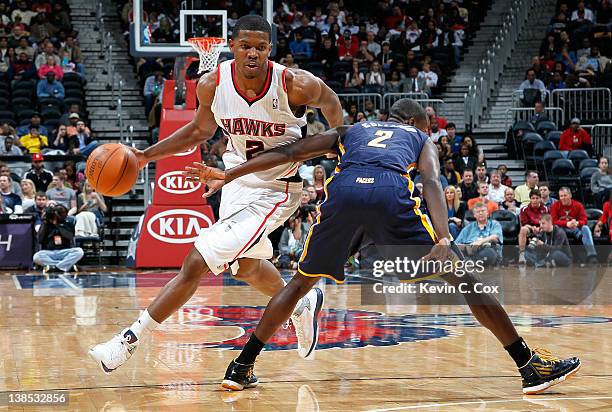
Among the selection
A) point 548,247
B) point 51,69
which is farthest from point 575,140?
point 51,69

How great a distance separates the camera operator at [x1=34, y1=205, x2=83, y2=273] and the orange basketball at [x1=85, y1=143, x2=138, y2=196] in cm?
813

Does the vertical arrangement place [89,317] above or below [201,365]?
below

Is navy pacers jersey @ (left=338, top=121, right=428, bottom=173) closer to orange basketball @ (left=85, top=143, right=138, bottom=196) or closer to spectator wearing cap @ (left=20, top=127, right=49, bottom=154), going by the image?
orange basketball @ (left=85, top=143, right=138, bottom=196)

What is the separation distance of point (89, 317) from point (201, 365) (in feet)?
8.91

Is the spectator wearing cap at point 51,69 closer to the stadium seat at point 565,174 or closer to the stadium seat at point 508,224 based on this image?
the stadium seat at point 508,224

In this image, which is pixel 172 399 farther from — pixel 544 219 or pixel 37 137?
pixel 37 137

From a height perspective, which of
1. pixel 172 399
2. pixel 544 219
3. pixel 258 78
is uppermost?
pixel 258 78

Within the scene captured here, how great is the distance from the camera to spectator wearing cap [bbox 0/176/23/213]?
13.8 meters

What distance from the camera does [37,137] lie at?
51.9ft

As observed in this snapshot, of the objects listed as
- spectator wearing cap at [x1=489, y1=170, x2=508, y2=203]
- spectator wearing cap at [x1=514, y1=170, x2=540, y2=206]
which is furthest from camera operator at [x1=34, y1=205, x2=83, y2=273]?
spectator wearing cap at [x1=514, y1=170, x2=540, y2=206]

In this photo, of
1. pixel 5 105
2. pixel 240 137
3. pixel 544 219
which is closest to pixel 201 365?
pixel 240 137

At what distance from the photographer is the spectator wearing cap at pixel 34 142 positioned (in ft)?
51.7

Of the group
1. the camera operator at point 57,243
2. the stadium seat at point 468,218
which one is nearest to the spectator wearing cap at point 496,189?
the stadium seat at point 468,218

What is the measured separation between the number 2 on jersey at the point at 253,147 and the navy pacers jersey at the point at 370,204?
601 millimetres
